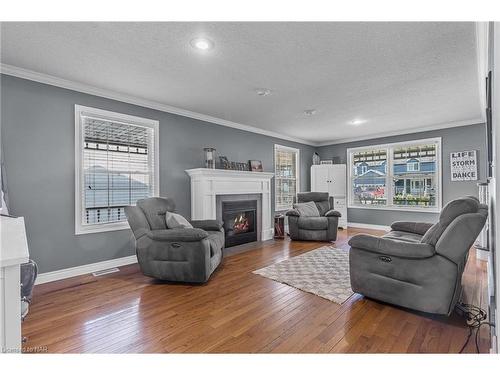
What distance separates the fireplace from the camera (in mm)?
4637

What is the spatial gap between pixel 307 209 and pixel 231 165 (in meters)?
1.95

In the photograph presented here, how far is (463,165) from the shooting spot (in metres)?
5.09

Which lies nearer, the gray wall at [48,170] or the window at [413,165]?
the gray wall at [48,170]

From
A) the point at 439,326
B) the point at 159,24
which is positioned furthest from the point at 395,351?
the point at 159,24

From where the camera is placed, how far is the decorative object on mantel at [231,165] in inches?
187

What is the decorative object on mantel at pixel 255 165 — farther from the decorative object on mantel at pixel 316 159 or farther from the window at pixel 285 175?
the decorative object on mantel at pixel 316 159

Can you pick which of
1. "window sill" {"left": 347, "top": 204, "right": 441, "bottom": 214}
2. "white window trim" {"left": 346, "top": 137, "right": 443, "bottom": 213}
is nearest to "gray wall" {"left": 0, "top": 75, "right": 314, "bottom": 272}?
"white window trim" {"left": 346, "top": 137, "right": 443, "bottom": 213}

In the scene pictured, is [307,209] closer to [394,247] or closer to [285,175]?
[285,175]

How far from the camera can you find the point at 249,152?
5.48 metres

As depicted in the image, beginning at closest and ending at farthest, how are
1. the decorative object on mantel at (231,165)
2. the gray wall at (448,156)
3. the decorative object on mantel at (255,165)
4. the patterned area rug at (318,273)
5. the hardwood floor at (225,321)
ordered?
the hardwood floor at (225,321) → the patterned area rug at (318,273) → the decorative object on mantel at (231,165) → the gray wall at (448,156) → the decorative object on mantel at (255,165)

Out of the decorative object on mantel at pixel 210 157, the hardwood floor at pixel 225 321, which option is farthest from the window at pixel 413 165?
the decorative object on mantel at pixel 210 157

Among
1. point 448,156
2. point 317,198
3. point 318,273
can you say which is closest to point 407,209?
point 448,156

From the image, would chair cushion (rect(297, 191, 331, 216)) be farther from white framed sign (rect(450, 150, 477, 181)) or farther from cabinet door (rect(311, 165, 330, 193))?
white framed sign (rect(450, 150, 477, 181))

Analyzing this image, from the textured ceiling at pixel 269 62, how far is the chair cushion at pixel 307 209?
2.10m
